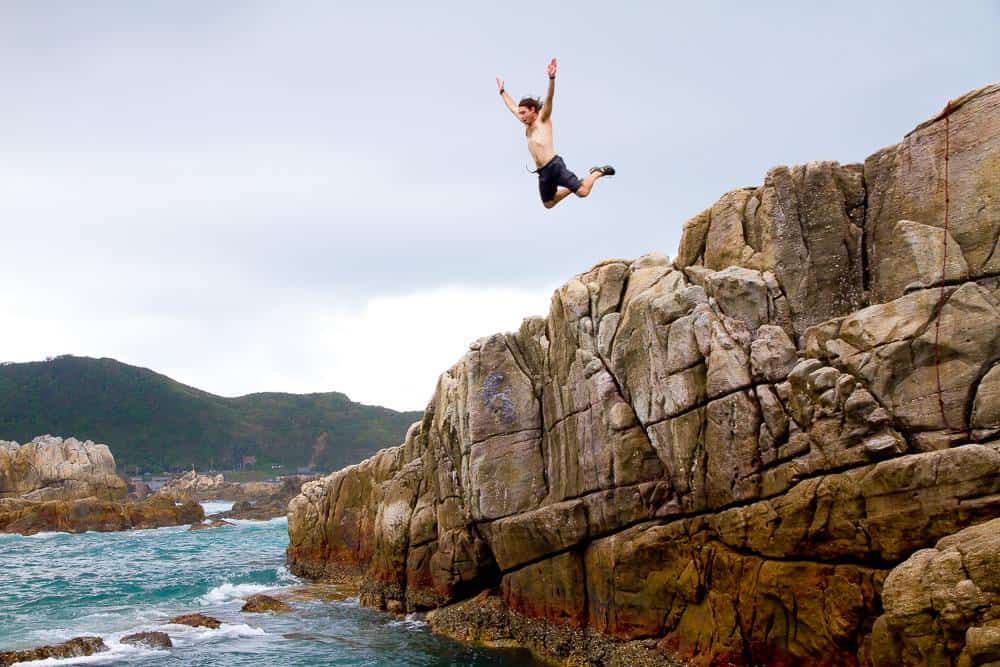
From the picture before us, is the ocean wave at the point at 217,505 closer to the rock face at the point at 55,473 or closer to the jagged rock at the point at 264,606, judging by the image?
the rock face at the point at 55,473

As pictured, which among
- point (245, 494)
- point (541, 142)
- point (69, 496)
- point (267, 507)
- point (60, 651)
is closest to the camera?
point (541, 142)

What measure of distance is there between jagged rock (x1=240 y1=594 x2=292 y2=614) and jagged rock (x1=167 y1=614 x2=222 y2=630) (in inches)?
82.0

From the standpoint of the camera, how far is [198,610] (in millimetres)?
33188

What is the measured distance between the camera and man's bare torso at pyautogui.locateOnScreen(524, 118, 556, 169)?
43.4ft

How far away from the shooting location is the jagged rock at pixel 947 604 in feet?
39.5

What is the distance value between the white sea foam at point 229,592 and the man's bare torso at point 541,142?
2975cm

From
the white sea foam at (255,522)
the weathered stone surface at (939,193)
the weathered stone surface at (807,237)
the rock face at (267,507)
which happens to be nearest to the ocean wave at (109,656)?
the weathered stone surface at (807,237)

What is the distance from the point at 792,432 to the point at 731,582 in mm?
3724

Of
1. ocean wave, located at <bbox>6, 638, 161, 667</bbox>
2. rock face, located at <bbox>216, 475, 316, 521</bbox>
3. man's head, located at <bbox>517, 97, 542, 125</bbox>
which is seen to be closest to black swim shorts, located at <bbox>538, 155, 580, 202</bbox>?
man's head, located at <bbox>517, 97, 542, 125</bbox>

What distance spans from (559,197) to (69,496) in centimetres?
10308

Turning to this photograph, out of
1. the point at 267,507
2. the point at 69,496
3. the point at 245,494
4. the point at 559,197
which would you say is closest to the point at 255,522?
the point at 267,507

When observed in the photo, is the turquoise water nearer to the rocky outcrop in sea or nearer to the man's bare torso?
the man's bare torso

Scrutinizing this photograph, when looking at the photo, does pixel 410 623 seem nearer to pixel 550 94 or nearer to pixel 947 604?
pixel 947 604

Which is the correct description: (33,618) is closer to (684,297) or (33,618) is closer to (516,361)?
(516,361)
